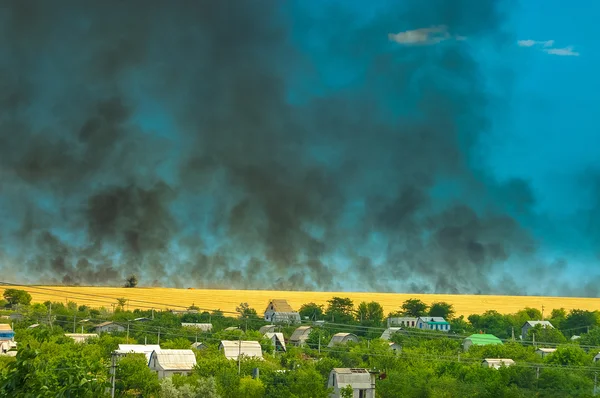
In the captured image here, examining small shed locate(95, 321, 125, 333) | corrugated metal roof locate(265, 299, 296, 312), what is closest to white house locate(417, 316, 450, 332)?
corrugated metal roof locate(265, 299, 296, 312)

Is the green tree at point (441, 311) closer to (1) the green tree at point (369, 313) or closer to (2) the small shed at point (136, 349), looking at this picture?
(1) the green tree at point (369, 313)

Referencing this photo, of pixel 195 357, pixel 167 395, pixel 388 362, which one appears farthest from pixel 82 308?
pixel 167 395

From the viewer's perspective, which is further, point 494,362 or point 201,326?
point 201,326

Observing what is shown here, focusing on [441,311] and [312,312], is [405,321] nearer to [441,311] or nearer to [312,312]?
[441,311]

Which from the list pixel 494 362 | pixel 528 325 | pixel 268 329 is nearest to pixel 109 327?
pixel 268 329

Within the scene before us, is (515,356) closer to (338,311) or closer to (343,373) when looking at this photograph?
(343,373)

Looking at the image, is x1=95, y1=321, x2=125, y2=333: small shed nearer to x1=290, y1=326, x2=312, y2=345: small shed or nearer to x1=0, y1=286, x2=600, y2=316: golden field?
x1=290, y1=326, x2=312, y2=345: small shed

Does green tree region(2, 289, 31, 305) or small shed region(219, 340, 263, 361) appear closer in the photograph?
small shed region(219, 340, 263, 361)

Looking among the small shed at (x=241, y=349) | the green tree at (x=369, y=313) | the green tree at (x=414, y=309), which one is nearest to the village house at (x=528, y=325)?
the green tree at (x=414, y=309)
